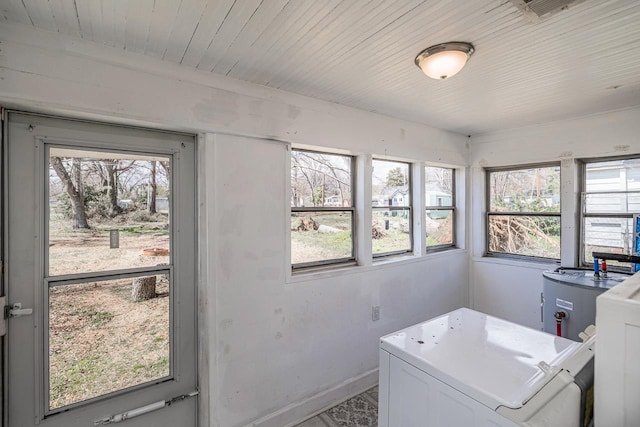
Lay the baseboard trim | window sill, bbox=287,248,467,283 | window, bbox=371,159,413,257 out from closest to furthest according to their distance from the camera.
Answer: the baseboard trim, window sill, bbox=287,248,467,283, window, bbox=371,159,413,257

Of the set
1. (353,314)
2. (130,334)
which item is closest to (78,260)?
(130,334)

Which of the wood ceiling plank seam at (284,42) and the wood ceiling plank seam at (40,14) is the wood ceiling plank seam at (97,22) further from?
the wood ceiling plank seam at (284,42)

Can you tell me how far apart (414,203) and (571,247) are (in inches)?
63.7

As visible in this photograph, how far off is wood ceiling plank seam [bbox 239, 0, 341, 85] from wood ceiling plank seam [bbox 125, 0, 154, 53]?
0.57 meters

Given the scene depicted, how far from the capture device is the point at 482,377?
1066mm

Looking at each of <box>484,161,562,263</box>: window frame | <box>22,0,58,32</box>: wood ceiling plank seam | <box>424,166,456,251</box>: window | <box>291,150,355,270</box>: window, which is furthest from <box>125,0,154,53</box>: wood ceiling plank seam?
<box>484,161,562,263</box>: window frame

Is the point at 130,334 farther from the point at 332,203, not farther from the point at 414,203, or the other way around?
the point at 414,203

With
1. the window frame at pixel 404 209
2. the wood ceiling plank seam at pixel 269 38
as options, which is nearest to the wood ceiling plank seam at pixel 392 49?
the wood ceiling plank seam at pixel 269 38

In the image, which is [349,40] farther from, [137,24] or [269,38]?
[137,24]

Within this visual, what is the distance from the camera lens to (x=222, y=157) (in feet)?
6.37

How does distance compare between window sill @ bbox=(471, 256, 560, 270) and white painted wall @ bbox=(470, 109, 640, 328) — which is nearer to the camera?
white painted wall @ bbox=(470, 109, 640, 328)

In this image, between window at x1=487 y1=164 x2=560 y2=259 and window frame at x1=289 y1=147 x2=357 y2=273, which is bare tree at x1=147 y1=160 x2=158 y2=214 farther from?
window at x1=487 y1=164 x2=560 y2=259

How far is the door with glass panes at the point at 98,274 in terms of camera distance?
152cm

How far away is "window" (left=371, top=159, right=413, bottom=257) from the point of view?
2.97 m
